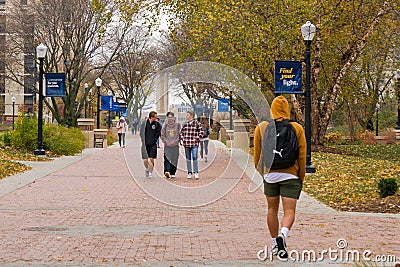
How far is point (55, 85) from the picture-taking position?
88.9ft

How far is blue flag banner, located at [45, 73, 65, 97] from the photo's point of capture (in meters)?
27.0

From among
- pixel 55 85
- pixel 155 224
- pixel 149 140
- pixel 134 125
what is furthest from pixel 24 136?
pixel 155 224

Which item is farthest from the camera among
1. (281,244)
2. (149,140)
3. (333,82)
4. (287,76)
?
(333,82)

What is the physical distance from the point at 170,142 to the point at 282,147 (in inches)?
374

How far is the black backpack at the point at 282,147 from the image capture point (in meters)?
7.64

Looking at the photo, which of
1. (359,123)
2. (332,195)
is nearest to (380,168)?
(332,195)

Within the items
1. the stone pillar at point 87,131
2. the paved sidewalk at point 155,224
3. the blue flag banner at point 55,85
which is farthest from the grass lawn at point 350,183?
the stone pillar at point 87,131

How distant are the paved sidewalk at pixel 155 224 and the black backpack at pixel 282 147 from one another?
109 cm

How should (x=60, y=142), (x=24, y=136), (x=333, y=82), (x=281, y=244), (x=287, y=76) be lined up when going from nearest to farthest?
(x=281, y=244) → (x=287, y=76) → (x=24, y=136) → (x=60, y=142) → (x=333, y=82)

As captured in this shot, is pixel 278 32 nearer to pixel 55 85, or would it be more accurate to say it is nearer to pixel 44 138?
pixel 55 85

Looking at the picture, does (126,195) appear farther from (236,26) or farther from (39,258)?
(236,26)

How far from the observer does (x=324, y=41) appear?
1085 inches

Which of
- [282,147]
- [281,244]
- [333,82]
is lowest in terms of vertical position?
[281,244]

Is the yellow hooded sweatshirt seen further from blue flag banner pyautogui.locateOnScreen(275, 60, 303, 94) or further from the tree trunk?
the tree trunk
